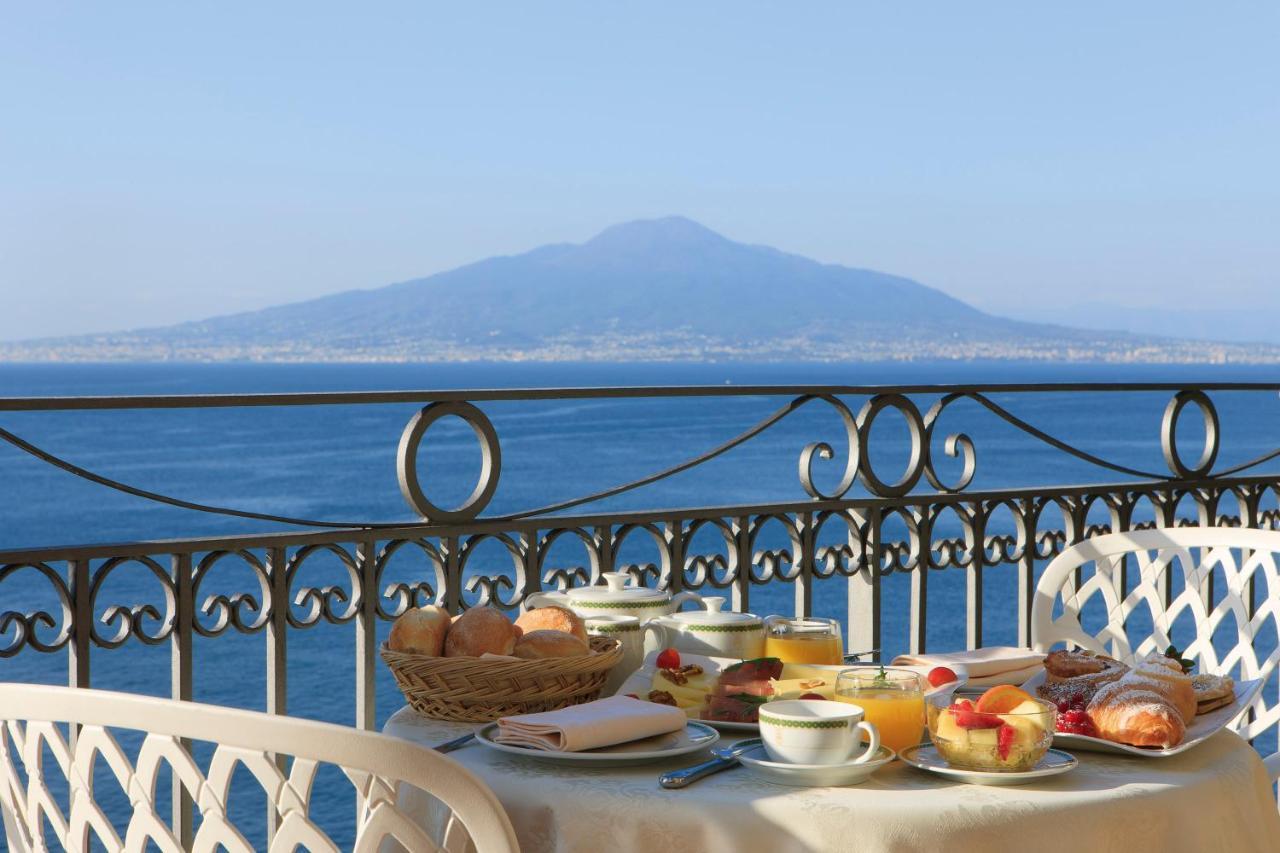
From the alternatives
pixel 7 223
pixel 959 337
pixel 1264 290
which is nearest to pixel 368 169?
pixel 7 223

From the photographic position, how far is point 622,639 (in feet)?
6.52

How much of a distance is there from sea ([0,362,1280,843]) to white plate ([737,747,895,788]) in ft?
53.8

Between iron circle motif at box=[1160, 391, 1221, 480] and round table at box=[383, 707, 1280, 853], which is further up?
iron circle motif at box=[1160, 391, 1221, 480]

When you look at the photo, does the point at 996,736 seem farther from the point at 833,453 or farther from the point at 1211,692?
the point at 833,453

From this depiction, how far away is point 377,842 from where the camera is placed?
1.22m

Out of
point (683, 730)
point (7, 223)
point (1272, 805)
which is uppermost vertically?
point (7, 223)

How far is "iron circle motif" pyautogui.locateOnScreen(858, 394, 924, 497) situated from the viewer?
345cm

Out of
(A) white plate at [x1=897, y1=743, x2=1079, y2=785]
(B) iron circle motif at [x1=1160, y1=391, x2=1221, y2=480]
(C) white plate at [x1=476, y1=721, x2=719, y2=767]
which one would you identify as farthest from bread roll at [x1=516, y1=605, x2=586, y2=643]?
(B) iron circle motif at [x1=1160, y1=391, x2=1221, y2=480]

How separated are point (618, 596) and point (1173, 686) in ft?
2.55

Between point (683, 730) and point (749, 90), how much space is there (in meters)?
90.9

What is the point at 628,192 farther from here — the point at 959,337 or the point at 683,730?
the point at 683,730

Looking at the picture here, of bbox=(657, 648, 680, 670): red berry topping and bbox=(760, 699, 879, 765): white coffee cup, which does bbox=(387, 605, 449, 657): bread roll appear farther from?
bbox=(760, 699, 879, 765): white coffee cup

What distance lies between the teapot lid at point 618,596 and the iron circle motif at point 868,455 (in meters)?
1.34

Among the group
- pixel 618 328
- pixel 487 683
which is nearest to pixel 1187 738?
pixel 487 683
